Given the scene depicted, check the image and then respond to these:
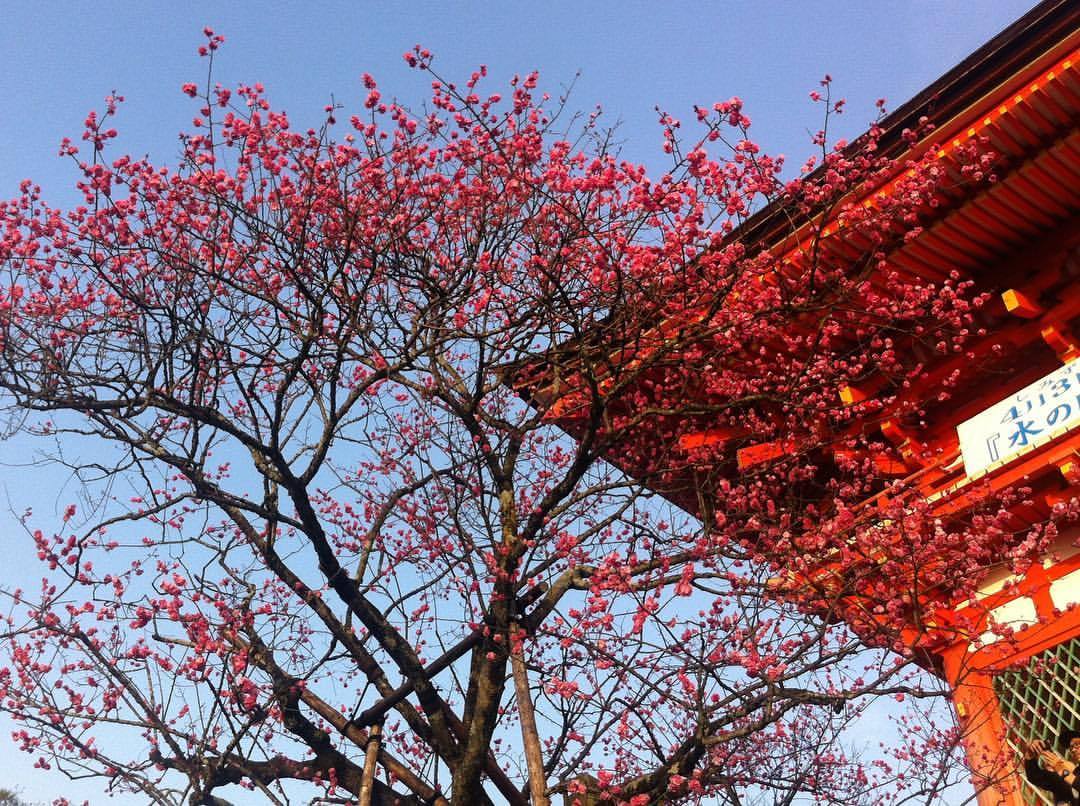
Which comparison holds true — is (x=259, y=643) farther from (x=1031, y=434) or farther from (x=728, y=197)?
(x=1031, y=434)

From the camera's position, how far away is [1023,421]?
7352 millimetres

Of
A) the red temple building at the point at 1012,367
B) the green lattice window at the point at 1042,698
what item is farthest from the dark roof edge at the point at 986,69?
the green lattice window at the point at 1042,698

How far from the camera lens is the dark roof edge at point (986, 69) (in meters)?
6.83

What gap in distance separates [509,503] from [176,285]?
300cm

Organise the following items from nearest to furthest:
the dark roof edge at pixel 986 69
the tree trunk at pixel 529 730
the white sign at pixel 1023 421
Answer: the tree trunk at pixel 529 730, the dark roof edge at pixel 986 69, the white sign at pixel 1023 421

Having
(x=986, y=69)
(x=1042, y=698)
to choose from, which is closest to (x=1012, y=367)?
(x=986, y=69)

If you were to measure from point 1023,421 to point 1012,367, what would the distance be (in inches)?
35.2

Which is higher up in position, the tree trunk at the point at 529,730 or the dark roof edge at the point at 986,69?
the dark roof edge at the point at 986,69

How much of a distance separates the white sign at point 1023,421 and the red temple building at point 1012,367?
12 millimetres

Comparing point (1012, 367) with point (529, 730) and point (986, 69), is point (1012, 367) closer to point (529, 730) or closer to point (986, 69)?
point (986, 69)

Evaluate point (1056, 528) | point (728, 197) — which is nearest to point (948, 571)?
point (1056, 528)

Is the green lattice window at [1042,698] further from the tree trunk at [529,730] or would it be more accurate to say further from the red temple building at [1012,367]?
the tree trunk at [529,730]

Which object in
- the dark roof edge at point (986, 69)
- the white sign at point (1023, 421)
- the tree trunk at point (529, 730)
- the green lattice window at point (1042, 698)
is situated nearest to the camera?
the tree trunk at point (529, 730)

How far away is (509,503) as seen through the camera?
708cm
